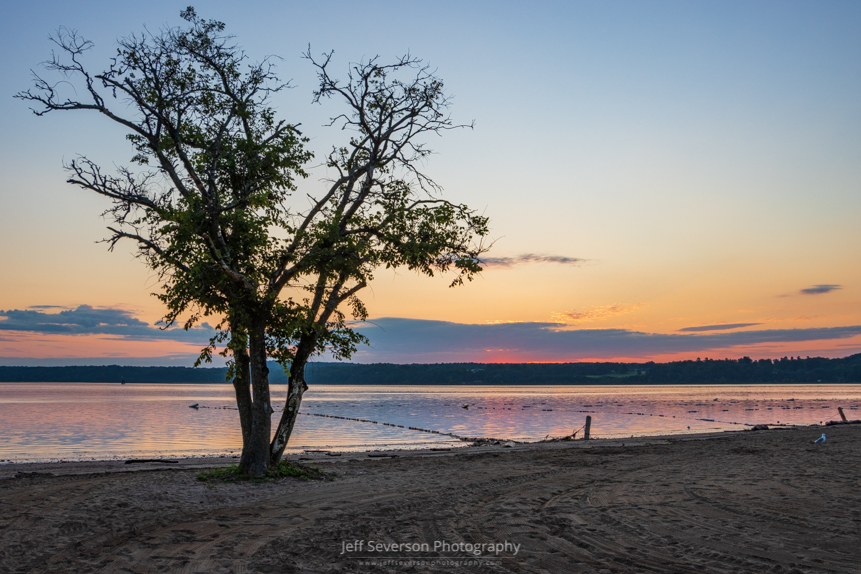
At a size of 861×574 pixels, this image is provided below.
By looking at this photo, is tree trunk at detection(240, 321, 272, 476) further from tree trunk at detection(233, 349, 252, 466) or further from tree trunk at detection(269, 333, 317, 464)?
tree trunk at detection(269, 333, 317, 464)

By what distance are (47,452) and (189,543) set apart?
29202mm

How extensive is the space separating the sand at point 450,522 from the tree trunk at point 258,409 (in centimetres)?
90

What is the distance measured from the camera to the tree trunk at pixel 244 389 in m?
14.7

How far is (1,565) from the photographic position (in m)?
7.61

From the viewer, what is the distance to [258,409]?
14352mm

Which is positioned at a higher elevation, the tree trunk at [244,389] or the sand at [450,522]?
the tree trunk at [244,389]

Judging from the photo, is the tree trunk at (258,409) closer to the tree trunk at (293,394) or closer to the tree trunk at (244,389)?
the tree trunk at (244,389)

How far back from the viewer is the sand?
7695 mm

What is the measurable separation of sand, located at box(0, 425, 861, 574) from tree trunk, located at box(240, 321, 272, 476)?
90 centimetres

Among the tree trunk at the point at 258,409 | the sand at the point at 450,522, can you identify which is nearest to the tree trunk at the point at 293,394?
the tree trunk at the point at 258,409

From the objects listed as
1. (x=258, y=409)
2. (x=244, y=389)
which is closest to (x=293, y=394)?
(x=258, y=409)

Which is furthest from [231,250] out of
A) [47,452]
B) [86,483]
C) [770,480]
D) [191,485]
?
[47,452]

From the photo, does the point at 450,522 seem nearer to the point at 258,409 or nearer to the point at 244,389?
the point at 258,409

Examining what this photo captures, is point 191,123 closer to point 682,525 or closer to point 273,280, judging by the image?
point 273,280
